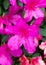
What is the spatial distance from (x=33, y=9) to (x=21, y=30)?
0.16m

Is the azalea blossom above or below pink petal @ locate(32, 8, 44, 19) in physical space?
below

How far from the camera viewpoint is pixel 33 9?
1.03 meters

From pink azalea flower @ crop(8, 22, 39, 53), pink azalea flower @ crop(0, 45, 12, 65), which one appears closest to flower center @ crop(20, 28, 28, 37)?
pink azalea flower @ crop(8, 22, 39, 53)

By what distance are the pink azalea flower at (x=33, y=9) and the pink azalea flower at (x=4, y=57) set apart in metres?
0.19

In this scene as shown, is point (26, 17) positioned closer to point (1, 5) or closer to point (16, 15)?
point (16, 15)

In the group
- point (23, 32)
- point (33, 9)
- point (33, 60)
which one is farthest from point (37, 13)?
point (33, 60)

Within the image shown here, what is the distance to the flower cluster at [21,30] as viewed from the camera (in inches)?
35.8

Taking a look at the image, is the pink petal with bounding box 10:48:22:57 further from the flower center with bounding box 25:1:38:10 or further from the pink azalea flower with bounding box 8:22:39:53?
the flower center with bounding box 25:1:38:10

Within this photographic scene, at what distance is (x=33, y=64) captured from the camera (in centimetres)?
107

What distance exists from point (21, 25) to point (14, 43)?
0.10 meters

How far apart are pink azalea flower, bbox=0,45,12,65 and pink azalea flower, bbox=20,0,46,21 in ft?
0.61

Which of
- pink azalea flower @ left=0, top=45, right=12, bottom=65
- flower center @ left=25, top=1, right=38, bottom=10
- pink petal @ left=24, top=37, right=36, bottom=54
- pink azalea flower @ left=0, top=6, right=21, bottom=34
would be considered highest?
flower center @ left=25, top=1, right=38, bottom=10

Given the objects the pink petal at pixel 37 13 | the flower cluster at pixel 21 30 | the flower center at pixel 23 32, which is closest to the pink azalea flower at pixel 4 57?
the flower cluster at pixel 21 30

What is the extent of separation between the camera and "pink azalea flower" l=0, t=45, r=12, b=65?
0.99 meters
